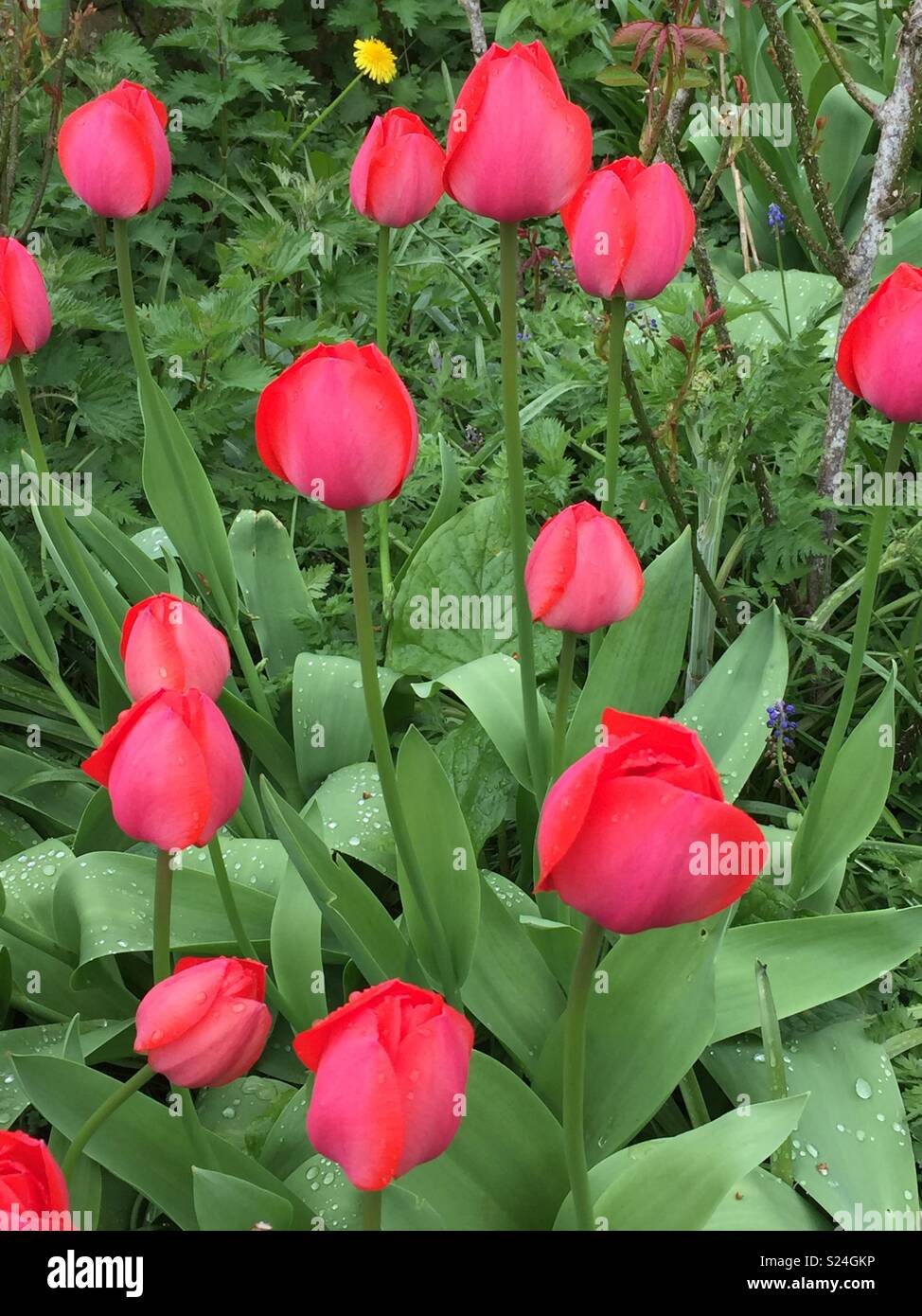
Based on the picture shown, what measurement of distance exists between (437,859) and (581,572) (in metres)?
0.36

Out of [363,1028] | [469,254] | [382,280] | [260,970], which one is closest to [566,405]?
[469,254]

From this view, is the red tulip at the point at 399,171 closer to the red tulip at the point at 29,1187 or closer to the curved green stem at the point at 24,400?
the curved green stem at the point at 24,400

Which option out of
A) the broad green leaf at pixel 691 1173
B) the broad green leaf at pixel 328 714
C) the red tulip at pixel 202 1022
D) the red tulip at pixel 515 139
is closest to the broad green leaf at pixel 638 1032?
the broad green leaf at pixel 691 1173

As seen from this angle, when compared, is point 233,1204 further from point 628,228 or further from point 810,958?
point 628,228

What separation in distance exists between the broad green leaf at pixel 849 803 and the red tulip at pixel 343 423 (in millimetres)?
704

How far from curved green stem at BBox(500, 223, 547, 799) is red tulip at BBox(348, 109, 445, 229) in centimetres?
19

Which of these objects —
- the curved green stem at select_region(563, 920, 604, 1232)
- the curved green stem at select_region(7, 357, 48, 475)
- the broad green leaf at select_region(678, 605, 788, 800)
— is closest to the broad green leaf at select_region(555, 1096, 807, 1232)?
the curved green stem at select_region(563, 920, 604, 1232)

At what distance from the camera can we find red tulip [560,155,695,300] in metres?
1.21

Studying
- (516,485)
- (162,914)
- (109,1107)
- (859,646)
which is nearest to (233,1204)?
(109,1107)

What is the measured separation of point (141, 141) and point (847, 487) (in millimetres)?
1100

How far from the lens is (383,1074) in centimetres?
72

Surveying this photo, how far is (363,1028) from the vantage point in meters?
0.72
